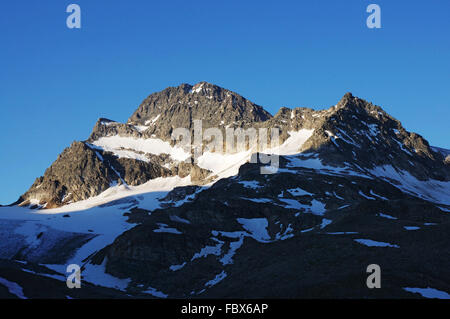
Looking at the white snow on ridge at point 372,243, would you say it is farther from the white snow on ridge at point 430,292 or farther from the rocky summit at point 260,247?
the white snow on ridge at point 430,292

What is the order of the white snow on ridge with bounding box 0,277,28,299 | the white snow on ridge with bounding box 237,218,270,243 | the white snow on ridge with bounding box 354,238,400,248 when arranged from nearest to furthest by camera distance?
the white snow on ridge with bounding box 0,277,28,299 → the white snow on ridge with bounding box 354,238,400,248 → the white snow on ridge with bounding box 237,218,270,243

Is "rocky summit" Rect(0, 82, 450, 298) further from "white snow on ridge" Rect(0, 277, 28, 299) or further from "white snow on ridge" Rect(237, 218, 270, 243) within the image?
"white snow on ridge" Rect(0, 277, 28, 299)

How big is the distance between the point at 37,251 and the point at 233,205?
2550 inches

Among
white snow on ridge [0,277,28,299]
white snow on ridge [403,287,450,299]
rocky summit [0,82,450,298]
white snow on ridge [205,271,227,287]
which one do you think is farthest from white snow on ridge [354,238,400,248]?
white snow on ridge [0,277,28,299]

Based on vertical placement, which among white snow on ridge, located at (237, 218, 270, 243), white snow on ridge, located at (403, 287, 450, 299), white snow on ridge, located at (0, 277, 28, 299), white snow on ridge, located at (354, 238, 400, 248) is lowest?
white snow on ridge, located at (403, 287, 450, 299)

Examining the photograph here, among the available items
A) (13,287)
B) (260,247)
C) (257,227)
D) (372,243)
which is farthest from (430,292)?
(257,227)

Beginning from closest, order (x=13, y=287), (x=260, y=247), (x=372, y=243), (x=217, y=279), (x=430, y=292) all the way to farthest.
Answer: (x=430, y=292) → (x=13, y=287) → (x=372, y=243) → (x=217, y=279) → (x=260, y=247)

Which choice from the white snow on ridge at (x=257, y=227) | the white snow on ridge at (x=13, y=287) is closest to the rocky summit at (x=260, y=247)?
the white snow on ridge at (x=257, y=227)

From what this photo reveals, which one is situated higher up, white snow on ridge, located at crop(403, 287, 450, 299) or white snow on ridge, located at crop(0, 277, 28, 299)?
white snow on ridge, located at crop(0, 277, 28, 299)

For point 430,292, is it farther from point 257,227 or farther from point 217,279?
point 257,227
